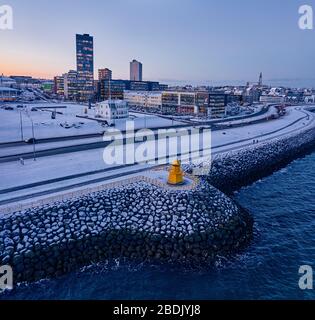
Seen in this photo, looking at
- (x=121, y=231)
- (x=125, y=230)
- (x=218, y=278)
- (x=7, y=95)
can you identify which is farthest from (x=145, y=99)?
(x=218, y=278)

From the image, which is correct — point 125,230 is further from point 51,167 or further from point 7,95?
point 7,95

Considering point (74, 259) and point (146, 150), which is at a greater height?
point (146, 150)

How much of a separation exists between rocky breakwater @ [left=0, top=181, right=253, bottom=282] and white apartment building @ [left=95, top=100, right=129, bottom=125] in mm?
59988

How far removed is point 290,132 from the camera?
74312 mm

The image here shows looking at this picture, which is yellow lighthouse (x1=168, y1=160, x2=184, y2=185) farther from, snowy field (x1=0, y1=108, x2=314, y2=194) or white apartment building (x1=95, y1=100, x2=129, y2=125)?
white apartment building (x1=95, y1=100, x2=129, y2=125)

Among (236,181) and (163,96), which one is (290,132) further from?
(163,96)

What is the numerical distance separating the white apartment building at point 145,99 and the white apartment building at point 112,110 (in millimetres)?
44120

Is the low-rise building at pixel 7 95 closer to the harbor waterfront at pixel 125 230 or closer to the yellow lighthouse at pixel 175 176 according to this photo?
the harbor waterfront at pixel 125 230

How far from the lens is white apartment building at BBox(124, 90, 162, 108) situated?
5246 inches

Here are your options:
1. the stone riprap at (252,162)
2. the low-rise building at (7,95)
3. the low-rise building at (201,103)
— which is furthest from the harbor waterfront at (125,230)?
the low-rise building at (7,95)

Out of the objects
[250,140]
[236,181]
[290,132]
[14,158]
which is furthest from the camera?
[290,132]

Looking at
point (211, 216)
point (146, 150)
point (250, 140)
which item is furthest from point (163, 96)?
point (211, 216)

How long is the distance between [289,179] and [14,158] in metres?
40.3
